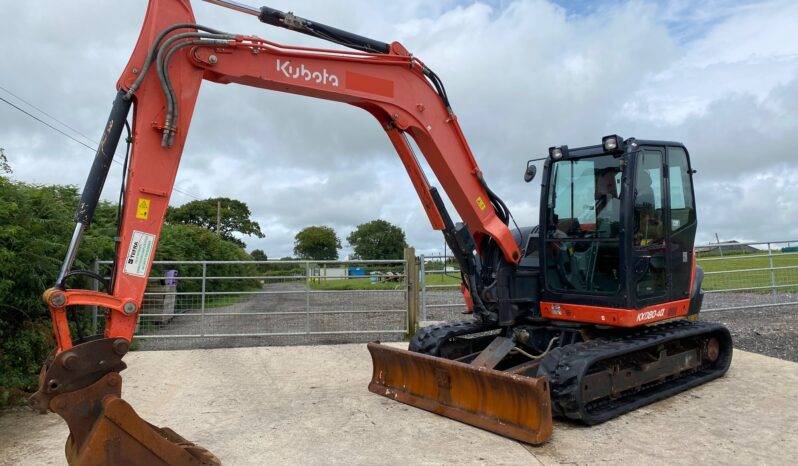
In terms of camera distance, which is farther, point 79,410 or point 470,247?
point 470,247

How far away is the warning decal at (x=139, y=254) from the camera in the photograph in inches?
150

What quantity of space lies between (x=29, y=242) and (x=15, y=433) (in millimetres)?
1977

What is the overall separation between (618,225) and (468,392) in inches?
85.1

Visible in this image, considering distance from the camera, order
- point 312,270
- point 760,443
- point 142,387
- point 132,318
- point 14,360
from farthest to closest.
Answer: point 312,270
point 142,387
point 14,360
point 760,443
point 132,318

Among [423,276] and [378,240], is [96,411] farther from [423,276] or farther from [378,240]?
[378,240]

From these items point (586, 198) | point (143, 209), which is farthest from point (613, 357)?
point (143, 209)

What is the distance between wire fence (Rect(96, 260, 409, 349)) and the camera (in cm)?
920

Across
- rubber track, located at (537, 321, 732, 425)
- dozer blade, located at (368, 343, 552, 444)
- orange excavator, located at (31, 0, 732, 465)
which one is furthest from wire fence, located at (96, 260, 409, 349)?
rubber track, located at (537, 321, 732, 425)

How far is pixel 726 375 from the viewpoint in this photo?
647 cm

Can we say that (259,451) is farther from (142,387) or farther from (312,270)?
(312,270)

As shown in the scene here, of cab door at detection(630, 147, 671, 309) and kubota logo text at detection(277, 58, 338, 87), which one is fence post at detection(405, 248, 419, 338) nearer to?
cab door at detection(630, 147, 671, 309)

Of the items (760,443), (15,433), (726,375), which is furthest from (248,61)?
(726,375)

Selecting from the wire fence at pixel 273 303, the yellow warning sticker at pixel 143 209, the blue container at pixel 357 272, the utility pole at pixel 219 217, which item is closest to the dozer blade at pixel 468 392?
the yellow warning sticker at pixel 143 209

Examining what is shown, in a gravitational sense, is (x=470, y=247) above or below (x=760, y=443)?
above
